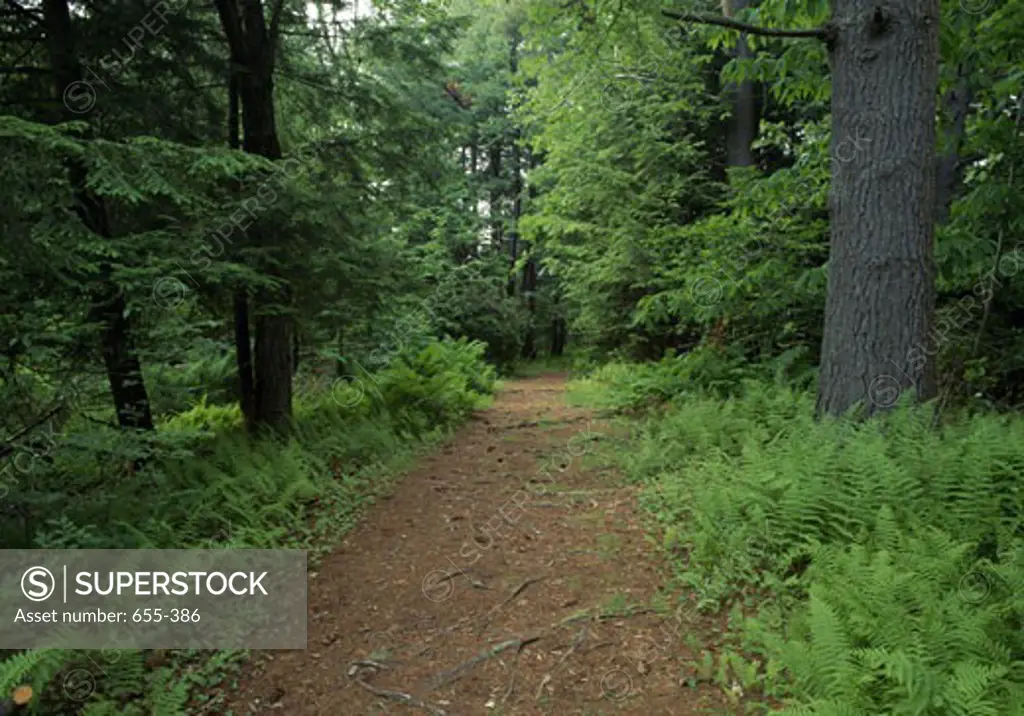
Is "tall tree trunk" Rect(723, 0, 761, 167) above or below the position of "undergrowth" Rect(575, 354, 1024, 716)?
above

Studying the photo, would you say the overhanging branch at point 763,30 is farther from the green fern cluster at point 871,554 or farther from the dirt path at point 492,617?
the dirt path at point 492,617

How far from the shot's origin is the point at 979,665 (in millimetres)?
2754

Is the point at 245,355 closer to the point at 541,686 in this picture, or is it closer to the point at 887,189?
the point at 541,686

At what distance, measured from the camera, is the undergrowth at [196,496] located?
3.51m

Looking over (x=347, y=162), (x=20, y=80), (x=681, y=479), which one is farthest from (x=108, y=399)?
(x=681, y=479)

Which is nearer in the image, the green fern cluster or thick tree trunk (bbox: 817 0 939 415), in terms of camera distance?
the green fern cluster

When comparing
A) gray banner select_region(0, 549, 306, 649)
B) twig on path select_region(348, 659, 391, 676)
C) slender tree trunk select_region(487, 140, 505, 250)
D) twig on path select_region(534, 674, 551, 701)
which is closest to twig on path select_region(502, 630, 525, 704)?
twig on path select_region(534, 674, 551, 701)

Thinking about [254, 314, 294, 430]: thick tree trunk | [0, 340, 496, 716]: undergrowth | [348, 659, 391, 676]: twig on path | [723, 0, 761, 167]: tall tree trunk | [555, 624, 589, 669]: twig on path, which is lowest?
[348, 659, 391, 676]: twig on path

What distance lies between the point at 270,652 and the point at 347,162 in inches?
255

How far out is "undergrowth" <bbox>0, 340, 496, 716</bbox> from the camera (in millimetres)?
3506

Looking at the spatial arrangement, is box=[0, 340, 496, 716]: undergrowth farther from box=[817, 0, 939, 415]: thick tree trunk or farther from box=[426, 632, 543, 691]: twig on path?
box=[817, 0, 939, 415]: thick tree trunk

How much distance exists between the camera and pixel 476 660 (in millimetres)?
3922

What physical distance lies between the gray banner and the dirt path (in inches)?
11.9

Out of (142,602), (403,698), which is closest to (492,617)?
(403,698)
